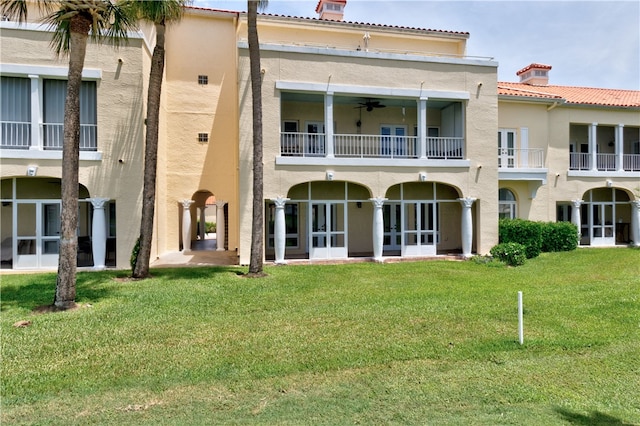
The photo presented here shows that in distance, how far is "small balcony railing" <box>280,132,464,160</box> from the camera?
1812 centimetres

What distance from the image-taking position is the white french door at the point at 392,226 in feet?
67.7

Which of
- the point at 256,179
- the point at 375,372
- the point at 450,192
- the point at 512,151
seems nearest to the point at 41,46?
the point at 256,179

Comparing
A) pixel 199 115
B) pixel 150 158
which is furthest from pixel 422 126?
pixel 199 115

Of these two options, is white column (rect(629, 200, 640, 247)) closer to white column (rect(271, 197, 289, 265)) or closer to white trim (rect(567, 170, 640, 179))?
white trim (rect(567, 170, 640, 179))

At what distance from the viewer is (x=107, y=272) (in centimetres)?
1456

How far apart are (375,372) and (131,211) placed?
40.2ft

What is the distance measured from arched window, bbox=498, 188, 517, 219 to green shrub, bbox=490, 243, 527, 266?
4950mm

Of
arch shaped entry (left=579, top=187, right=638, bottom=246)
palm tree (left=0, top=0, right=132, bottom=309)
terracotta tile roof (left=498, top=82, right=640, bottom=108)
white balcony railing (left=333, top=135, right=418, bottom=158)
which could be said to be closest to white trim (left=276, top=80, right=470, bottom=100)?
white balcony railing (left=333, top=135, right=418, bottom=158)

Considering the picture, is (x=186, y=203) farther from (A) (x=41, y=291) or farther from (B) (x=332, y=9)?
(B) (x=332, y=9)

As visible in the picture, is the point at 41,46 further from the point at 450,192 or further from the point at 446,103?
the point at 450,192

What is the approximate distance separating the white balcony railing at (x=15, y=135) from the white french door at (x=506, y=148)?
20.6 m

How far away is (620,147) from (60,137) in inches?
1057

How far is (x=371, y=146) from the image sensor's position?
1884cm

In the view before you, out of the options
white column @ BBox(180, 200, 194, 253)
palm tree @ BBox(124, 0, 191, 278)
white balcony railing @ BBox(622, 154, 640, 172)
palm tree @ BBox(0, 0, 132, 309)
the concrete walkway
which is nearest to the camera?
palm tree @ BBox(0, 0, 132, 309)
